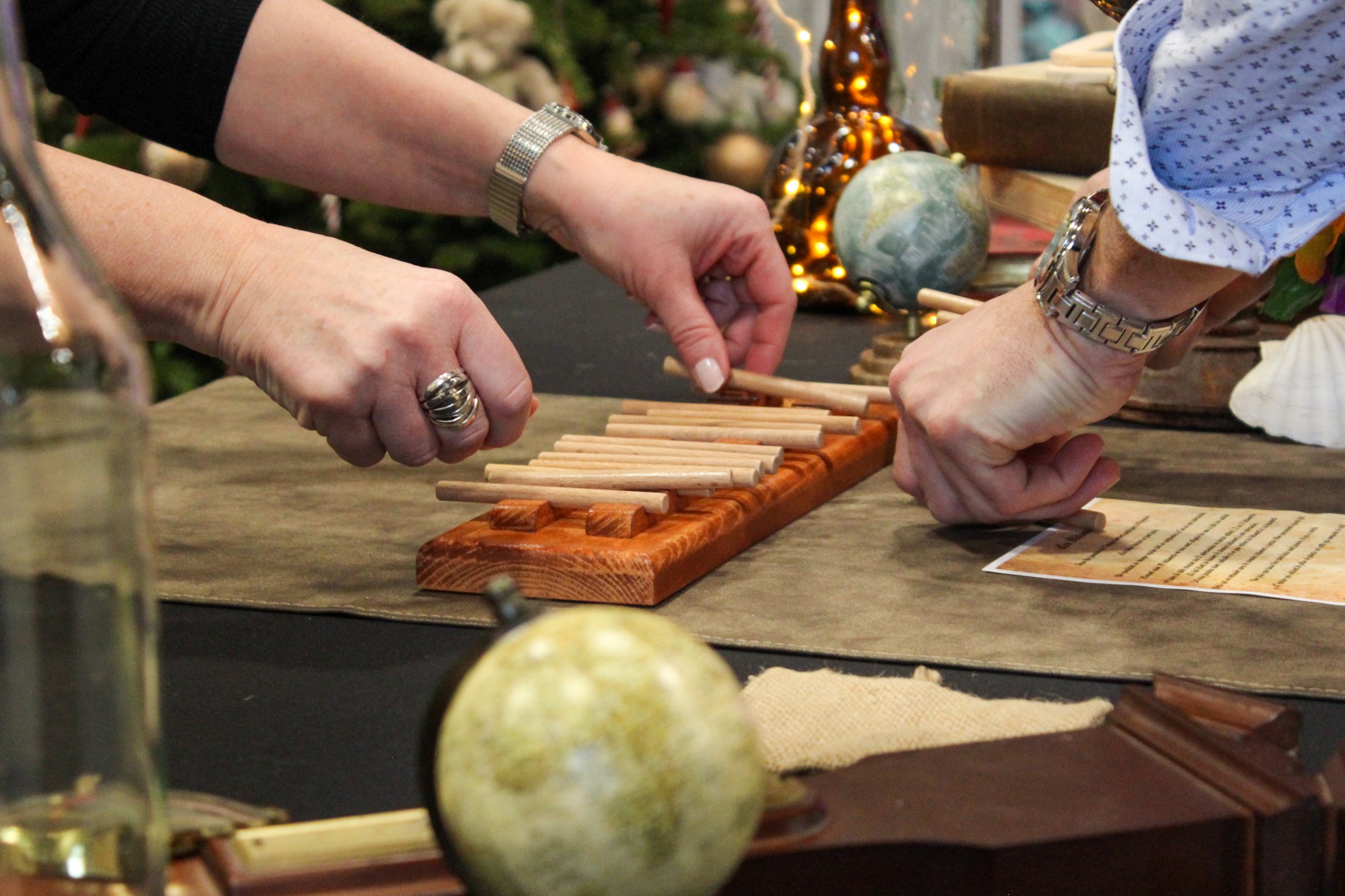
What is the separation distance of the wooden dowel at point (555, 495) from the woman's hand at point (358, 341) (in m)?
0.04

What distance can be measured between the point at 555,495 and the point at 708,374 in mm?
363

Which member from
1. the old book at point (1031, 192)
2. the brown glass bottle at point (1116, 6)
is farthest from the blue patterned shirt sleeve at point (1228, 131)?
the old book at point (1031, 192)

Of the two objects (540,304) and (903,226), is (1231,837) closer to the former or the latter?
(903,226)

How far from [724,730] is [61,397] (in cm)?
27

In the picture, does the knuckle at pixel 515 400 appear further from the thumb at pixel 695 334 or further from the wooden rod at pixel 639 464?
the thumb at pixel 695 334

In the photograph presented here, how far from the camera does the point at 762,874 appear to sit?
2.10 ft

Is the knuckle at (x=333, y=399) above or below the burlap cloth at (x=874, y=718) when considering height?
above

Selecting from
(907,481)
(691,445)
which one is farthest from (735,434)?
(907,481)

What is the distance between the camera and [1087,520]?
128 cm

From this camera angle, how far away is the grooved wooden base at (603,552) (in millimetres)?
1114

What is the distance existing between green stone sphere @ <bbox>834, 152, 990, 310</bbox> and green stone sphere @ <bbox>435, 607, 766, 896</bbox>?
124 centimetres

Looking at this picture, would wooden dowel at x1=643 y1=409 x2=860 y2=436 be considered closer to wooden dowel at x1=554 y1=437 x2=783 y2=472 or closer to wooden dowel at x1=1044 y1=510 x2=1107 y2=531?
wooden dowel at x1=554 y1=437 x2=783 y2=472

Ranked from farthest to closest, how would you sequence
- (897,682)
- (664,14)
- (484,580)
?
(664,14) < (484,580) < (897,682)

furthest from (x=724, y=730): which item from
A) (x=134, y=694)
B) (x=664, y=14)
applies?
(x=664, y=14)
